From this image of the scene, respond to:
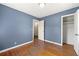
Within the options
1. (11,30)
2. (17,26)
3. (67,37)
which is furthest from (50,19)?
(11,30)

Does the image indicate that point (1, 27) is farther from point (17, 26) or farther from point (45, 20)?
point (45, 20)

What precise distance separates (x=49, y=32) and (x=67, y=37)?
145 cm

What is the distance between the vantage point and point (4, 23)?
11.4 feet

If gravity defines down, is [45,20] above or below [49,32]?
above

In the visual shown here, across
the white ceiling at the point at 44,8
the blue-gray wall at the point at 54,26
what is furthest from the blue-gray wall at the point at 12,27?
the blue-gray wall at the point at 54,26

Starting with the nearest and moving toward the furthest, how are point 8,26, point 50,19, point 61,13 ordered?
point 8,26, point 61,13, point 50,19

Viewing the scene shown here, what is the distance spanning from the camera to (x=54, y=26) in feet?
17.5

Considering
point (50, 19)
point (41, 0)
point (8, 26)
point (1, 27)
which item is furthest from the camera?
point (50, 19)

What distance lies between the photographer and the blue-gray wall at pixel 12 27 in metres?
3.41

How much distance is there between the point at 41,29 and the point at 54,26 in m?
1.71

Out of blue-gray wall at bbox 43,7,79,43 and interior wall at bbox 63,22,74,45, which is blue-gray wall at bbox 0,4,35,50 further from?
interior wall at bbox 63,22,74,45

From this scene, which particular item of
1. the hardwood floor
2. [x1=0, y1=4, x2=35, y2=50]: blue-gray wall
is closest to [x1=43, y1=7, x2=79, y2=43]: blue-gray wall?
the hardwood floor

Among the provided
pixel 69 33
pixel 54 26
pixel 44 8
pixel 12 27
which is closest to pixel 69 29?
pixel 69 33

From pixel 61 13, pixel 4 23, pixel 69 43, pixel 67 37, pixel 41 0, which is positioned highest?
pixel 61 13
